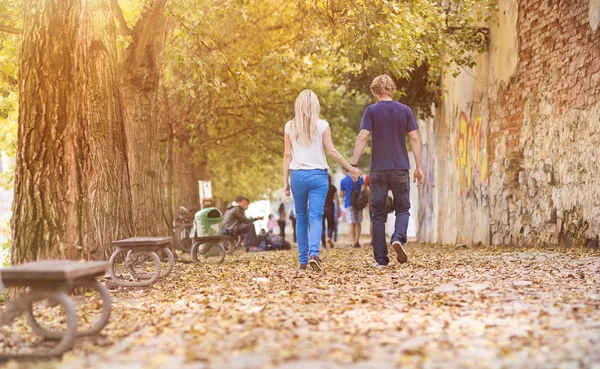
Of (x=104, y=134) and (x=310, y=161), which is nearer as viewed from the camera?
(x=104, y=134)

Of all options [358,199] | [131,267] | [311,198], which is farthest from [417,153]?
[358,199]

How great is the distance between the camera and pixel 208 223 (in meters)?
15.8

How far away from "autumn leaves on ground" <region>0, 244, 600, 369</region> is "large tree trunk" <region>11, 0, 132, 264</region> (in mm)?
713

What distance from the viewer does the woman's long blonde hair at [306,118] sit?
10047 mm

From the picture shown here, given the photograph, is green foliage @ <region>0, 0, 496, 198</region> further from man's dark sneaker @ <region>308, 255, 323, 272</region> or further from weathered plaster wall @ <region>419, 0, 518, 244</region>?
man's dark sneaker @ <region>308, 255, 323, 272</region>

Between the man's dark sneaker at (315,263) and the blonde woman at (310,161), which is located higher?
the blonde woman at (310,161)

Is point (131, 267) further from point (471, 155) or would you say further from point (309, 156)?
point (471, 155)

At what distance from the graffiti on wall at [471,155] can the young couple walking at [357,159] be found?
21.4 feet

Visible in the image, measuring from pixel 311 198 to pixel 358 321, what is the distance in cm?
387

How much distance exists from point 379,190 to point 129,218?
9.56 ft

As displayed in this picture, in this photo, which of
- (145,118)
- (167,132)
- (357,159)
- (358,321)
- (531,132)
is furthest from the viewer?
(167,132)

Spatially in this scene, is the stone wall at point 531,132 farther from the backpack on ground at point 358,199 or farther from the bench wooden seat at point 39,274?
the bench wooden seat at point 39,274

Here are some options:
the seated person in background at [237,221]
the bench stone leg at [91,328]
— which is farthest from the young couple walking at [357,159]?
the seated person in background at [237,221]

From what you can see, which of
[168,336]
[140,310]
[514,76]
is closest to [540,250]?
[514,76]
